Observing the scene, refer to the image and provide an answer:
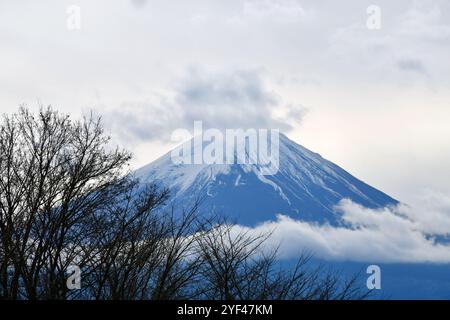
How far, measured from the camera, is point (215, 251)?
17094 mm

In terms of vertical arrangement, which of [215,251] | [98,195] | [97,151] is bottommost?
[215,251]

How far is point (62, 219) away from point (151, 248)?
10.4 ft

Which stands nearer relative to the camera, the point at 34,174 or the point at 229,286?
the point at 229,286

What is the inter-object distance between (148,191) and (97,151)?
2160mm

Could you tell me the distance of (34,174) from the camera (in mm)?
19906
